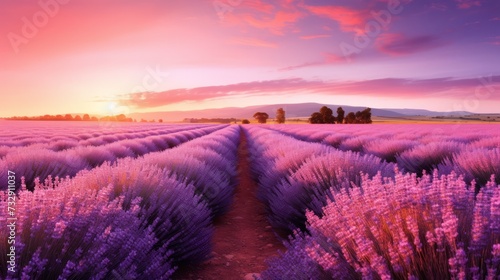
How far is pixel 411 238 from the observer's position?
1724 mm

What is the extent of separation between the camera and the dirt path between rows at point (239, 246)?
142 inches

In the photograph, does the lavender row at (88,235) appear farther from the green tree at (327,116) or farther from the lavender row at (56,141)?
the green tree at (327,116)

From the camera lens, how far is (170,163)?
534 centimetres

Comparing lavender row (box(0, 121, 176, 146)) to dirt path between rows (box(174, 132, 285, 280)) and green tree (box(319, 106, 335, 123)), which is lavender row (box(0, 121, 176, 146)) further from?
green tree (box(319, 106, 335, 123))

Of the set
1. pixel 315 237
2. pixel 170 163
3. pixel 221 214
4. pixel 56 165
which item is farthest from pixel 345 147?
pixel 315 237

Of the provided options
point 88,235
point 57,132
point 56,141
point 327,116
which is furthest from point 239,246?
point 327,116

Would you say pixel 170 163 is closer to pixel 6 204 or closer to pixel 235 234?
pixel 235 234

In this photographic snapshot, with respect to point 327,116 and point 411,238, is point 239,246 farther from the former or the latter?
point 327,116

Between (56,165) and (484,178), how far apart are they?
6.56 metres

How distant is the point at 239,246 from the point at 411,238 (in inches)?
122

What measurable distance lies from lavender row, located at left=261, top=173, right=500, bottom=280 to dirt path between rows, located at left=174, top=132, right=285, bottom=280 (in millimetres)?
1424

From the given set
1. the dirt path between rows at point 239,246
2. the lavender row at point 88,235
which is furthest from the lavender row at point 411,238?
the dirt path between rows at point 239,246

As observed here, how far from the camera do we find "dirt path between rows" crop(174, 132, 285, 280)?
360 centimetres

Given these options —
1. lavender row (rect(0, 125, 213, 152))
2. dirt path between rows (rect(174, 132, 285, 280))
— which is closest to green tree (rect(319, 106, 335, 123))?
lavender row (rect(0, 125, 213, 152))
